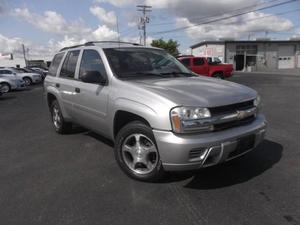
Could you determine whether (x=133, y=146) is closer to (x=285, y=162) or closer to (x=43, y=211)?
(x=43, y=211)

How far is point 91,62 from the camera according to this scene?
15.3 ft

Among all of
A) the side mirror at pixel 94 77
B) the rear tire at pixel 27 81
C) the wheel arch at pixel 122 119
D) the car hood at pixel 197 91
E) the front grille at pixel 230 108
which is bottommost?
the rear tire at pixel 27 81

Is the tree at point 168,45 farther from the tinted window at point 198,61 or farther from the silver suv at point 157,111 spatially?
the silver suv at point 157,111

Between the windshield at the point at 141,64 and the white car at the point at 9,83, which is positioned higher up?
the windshield at the point at 141,64

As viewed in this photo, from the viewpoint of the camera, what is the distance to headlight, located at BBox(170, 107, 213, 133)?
10.1 ft

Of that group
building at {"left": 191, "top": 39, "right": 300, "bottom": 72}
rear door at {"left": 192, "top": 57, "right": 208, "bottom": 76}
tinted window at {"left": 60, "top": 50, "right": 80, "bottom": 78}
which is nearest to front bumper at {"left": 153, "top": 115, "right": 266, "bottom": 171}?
tinted window at {"left": 60, "top": 50, "right": 80, "bottom": 78}

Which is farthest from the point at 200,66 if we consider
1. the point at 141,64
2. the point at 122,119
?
the point at 122,119

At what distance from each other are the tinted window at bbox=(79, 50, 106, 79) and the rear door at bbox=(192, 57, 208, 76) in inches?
580

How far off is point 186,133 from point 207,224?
93cm

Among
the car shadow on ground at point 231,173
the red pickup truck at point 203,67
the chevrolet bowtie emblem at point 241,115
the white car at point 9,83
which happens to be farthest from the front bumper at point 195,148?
the white car at point 9,83

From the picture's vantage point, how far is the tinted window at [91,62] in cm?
436

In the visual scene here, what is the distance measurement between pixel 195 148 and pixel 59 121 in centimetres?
383

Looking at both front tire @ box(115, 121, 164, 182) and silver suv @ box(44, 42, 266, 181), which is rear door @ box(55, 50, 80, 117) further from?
front tire @ box(115, 121, 164, 182)

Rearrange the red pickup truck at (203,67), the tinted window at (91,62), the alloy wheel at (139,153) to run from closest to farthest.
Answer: the alloy wheel at (139,153)
the tinted window at (91,62)
the red pickup truck at (203,67)
